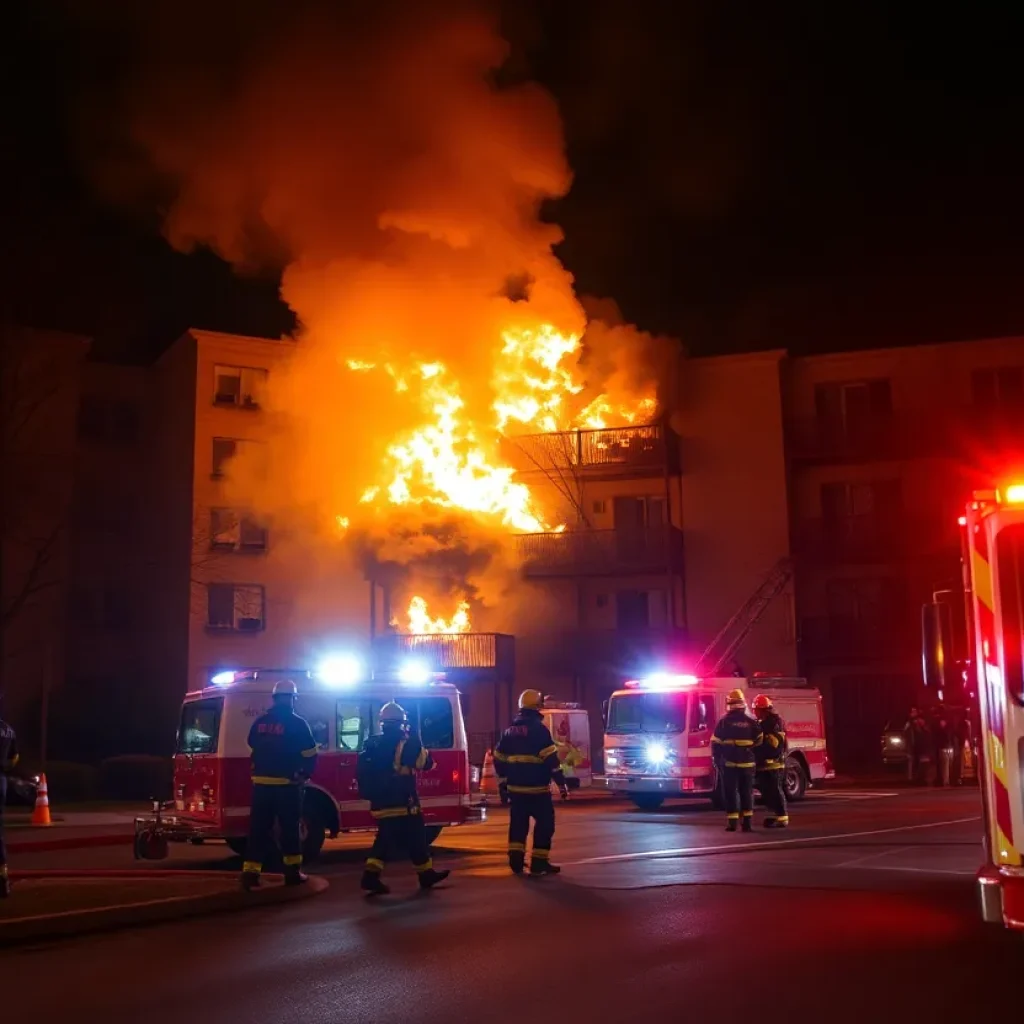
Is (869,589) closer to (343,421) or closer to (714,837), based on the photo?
(343,421)

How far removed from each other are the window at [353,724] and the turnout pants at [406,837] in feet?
9.54

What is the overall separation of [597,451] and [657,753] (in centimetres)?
1361

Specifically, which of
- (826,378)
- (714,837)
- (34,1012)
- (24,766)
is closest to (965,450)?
(826,378)

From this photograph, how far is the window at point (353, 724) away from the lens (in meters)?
13.3

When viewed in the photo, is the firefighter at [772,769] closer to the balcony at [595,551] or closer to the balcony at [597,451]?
the balcony at [595,551]

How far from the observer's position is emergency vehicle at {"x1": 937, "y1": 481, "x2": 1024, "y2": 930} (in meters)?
5.93

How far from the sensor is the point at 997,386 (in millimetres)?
31484

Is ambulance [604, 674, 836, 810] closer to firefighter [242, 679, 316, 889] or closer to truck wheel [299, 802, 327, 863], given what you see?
truck wheel [299, 802, 327, 863]

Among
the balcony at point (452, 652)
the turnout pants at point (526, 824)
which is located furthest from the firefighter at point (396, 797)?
the balcony at point (452, 652)

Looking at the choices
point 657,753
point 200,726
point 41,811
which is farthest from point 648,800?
point 200,726

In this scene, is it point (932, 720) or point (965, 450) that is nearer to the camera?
point (932, 720)

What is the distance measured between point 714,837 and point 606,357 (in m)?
20.1

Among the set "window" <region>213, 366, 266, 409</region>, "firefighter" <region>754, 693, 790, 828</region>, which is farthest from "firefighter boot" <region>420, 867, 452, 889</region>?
"window" <region>213, 366, 266, 409</region>

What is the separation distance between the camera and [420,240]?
86.3ft
